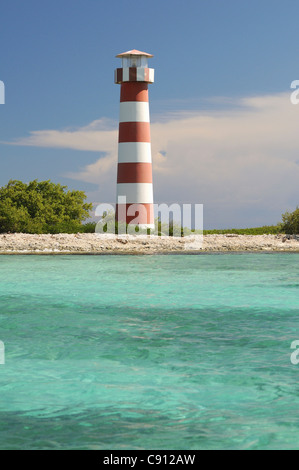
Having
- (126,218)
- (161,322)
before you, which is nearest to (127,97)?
(126,218)

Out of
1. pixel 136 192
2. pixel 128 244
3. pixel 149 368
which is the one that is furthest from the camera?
pixel 136 192

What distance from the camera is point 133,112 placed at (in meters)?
32.3

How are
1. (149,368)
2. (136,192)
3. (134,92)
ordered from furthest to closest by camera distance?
(134,92) < (136,192) < (149,368)

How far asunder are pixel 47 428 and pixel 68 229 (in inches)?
1134

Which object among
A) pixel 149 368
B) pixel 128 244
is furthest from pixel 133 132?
pixel 149 368

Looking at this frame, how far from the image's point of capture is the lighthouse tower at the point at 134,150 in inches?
1264

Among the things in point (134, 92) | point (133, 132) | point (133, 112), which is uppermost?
point (134, 92)

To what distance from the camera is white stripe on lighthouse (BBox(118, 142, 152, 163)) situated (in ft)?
105

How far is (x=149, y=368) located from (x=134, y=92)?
26.4m

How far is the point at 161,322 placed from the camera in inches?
425

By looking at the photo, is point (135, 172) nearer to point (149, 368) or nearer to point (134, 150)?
point (134, 150)

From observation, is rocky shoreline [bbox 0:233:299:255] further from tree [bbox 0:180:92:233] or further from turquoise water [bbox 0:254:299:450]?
turquoise water [bbox 0:254:299:450]

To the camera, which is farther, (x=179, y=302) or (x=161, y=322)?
(x=179, y=302)
